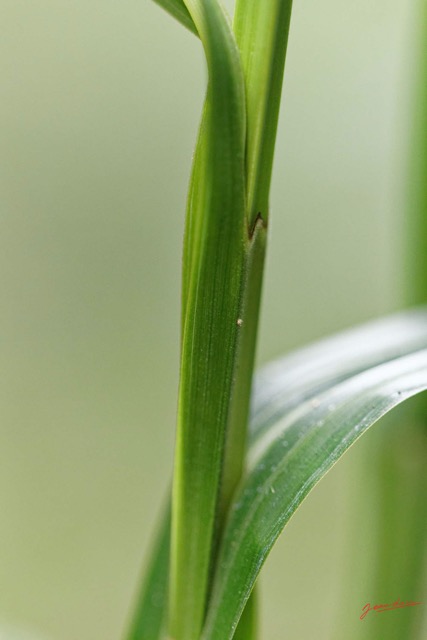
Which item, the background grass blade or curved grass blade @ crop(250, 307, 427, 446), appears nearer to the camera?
the background grass blade

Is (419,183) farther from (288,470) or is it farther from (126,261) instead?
(126,261)

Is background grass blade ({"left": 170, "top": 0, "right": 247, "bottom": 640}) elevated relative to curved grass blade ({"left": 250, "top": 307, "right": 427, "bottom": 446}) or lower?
lower

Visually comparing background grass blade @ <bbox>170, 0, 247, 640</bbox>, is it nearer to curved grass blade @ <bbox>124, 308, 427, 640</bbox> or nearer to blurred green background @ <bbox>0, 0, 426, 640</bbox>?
curved grass blade @ <bbox>124, 308, 427, 640</bbox>

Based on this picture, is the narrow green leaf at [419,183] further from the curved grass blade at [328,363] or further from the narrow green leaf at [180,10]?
the narrow green leaf at [180,10]

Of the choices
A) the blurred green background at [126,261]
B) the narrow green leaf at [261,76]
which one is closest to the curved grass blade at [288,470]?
the narrow green leaf at [261,76]

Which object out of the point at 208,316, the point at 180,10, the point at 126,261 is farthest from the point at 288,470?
the point at 126,261
